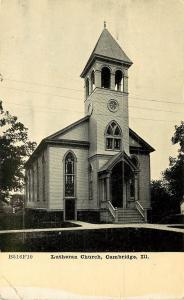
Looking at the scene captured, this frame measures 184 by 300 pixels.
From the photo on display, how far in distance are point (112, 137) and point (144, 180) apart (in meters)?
1.29

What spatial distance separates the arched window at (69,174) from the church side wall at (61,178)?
72 mm

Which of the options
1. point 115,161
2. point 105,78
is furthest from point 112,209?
point 105,78

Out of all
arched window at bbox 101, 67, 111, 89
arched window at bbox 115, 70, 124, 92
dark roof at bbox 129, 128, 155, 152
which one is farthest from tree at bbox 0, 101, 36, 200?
arched window at bbox 101, 67, 111, 89

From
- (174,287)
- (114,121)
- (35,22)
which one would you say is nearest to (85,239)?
(174,287)

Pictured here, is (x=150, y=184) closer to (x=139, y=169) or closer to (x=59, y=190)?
(x=139, y=169)

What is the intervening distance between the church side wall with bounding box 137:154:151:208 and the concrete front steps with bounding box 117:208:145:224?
0.20 m

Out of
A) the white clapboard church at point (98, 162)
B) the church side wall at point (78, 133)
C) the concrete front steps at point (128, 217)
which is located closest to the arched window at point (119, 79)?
the white clapboard church at point (98, 162)

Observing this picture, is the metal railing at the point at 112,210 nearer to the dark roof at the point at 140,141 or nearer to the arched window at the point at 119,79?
the dark roof at the point at 140,141

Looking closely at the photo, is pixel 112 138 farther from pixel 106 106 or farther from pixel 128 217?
pixel 128 217

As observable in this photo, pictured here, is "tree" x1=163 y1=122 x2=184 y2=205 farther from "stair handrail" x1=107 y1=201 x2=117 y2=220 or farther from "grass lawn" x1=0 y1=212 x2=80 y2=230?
"grass lawn" x1=0 y1=212 x2=80 y2=230

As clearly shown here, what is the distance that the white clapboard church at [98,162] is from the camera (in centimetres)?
420

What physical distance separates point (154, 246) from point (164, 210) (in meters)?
0.95

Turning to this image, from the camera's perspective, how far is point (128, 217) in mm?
4129

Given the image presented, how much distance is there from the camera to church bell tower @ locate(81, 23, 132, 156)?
181 inches
